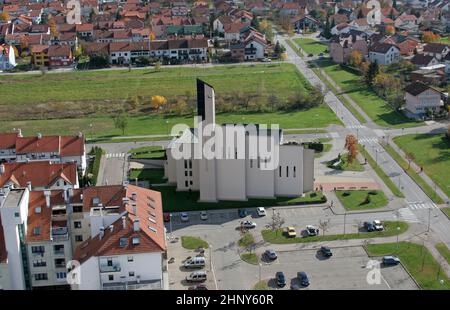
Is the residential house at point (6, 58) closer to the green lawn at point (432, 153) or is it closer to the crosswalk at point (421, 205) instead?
the green lawn at point (432, 153)

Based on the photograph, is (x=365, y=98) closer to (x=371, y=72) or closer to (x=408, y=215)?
(x=371, y=72)

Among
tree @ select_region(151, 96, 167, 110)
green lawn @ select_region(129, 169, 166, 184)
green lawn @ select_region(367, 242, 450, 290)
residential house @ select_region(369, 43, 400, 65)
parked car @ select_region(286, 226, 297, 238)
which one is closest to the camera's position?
green lawn @ select_region(367, 242, 450, 290)

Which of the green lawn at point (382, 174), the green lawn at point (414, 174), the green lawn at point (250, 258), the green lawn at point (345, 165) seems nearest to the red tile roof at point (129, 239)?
the green lawn at point (250, 258)

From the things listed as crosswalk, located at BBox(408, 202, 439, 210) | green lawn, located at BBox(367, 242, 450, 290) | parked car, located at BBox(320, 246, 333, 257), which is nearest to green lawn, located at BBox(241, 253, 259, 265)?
parked car, located at BBox(320, 246, 333, 257)

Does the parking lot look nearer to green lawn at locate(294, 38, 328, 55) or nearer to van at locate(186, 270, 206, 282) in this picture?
van at locate(186, 270, 206, 282)
